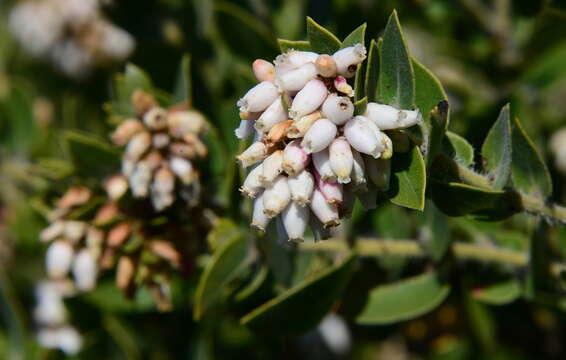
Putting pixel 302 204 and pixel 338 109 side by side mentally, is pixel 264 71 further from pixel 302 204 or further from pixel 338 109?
pixel 302 204

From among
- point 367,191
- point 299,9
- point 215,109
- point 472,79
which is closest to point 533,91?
point 472,79

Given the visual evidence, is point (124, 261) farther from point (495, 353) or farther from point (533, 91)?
point (533, 91)

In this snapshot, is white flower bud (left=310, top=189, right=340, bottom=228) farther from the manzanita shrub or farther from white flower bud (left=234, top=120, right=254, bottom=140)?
white flower bud (left=234, top=120, right=254, bottom=140)

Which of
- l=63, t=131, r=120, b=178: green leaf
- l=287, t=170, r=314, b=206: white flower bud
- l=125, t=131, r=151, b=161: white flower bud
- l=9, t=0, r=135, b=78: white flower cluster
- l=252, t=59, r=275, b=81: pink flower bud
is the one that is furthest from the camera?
l=9, t=0, r=135, b=78: white flower cluster

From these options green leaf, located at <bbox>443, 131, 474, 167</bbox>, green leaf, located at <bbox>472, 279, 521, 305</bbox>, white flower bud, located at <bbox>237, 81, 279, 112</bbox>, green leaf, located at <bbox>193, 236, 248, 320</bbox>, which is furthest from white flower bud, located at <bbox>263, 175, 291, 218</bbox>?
green leaf, located at <bbox>472, 279, 521, 305</bbox>

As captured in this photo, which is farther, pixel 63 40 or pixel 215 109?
pixel 63 40

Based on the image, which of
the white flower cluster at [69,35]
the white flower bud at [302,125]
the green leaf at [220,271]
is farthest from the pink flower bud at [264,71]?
the white flower cluster at [69,35]

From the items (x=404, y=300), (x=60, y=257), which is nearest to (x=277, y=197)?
(x=404, y=300)
